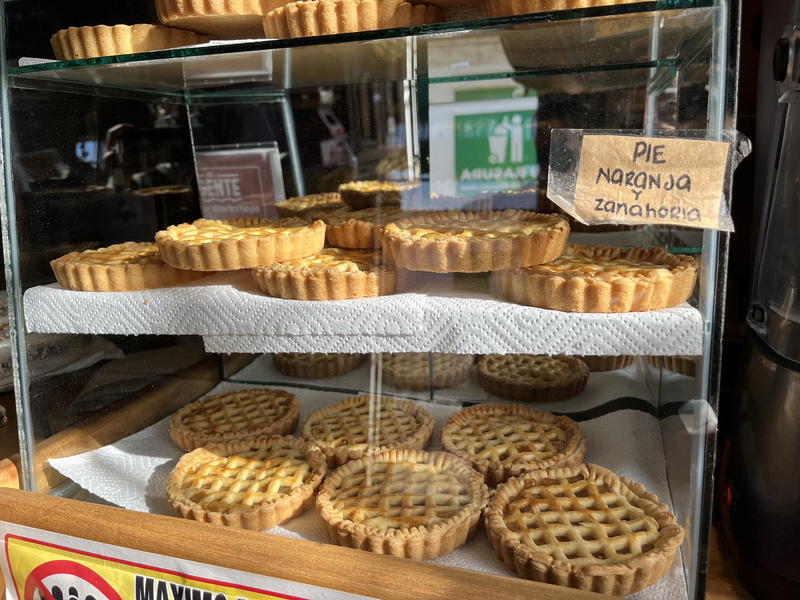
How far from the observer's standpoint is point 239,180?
1.93m

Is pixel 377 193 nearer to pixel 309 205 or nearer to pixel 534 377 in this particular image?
pixel 309 205

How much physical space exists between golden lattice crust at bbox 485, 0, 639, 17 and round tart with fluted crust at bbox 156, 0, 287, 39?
0.50 m

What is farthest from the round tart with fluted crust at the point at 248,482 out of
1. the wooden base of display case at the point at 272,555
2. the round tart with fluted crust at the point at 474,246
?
the round tart with fluted crust at the point at 474,246

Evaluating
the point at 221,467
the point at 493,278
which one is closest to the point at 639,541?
the point at 493,278

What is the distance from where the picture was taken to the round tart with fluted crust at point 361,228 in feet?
5.17

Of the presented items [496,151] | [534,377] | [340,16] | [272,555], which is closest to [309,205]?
[496,151]

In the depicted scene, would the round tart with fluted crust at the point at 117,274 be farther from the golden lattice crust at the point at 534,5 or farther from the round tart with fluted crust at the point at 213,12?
the golden lattice crust at the point at 534,5

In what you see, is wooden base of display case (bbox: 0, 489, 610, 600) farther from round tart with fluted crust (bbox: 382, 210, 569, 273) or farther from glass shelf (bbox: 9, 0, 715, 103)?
glass shelf (bbox: 9, 0, 715, 103)

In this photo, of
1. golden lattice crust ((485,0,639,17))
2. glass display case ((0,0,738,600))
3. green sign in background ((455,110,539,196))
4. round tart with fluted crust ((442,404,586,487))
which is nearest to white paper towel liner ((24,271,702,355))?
glass display case ((0,0,738,600))

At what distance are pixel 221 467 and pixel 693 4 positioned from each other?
4.61 feet

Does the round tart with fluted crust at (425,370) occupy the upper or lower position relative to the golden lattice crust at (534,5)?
lower

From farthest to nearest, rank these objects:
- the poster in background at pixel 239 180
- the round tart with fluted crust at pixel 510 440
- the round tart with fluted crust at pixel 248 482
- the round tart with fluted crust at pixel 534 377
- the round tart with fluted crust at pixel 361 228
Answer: the poster in background at pixel 239 180 → the round tart with fluted crust at pixel 534 377 → the round tart with fluted crust at pixel 361 228 → the round tart with fluted crust at pixel 510 440 → the round tart with fluted crust at pixel 248 482

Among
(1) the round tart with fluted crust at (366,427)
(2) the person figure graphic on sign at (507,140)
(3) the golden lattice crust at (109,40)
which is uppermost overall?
(3) the golden lattice crust at (109,40)

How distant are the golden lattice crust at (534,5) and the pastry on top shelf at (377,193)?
56 centimetres
